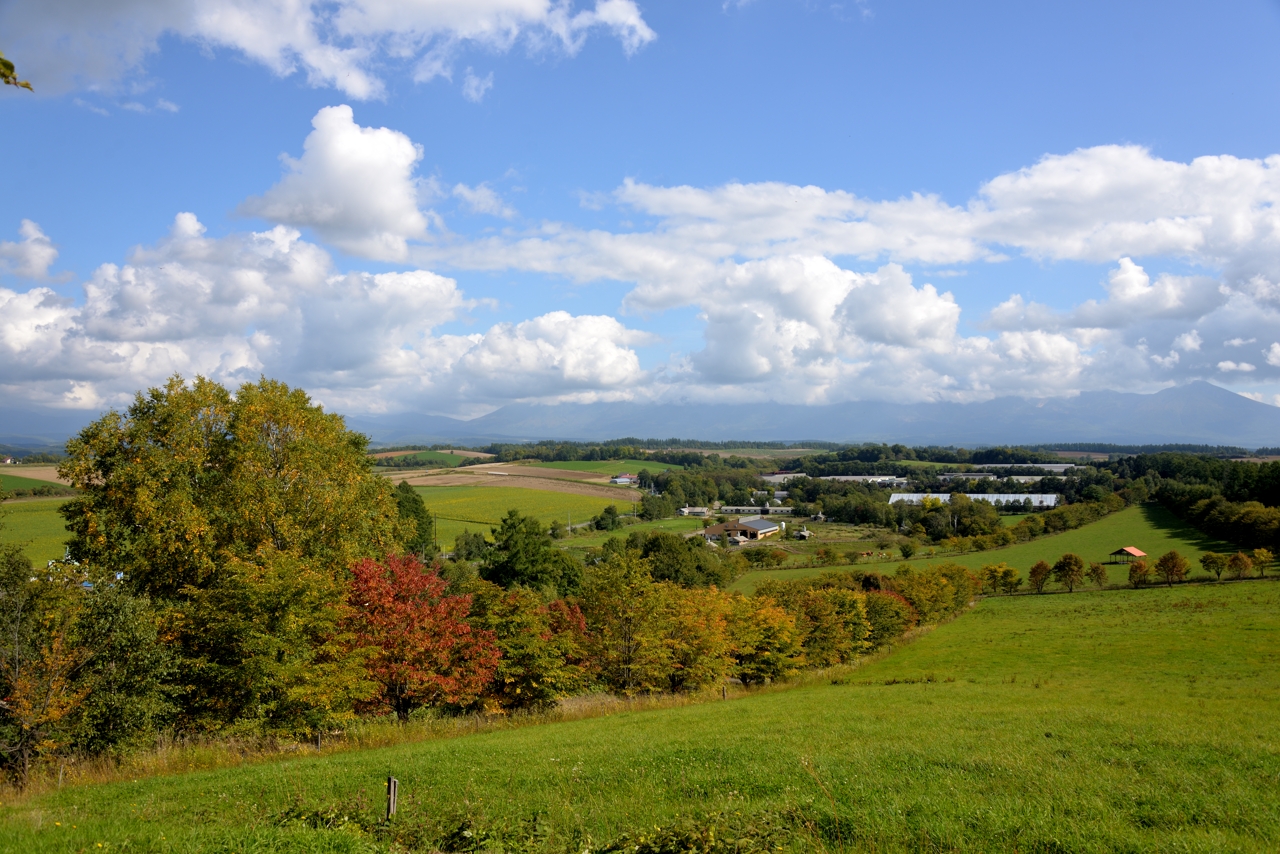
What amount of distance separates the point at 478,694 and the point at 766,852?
19.3m

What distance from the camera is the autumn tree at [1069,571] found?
73.0 metres

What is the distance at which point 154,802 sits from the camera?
10.8 meters

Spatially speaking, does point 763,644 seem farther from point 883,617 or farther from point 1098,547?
point 1098,547

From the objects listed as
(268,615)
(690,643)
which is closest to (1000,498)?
(690,643)

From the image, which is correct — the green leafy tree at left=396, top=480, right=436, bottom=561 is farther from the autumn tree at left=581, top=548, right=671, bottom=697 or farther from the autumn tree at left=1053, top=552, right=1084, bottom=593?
the autumn tree at left=1053, top=552, right=1084, bottom=593

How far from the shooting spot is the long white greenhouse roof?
14238 centimetres

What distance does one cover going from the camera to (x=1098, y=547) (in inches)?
3605

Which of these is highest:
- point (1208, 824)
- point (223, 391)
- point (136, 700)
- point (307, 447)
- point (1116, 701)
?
point (223, 391)

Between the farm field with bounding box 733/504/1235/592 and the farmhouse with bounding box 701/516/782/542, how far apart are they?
591 inches

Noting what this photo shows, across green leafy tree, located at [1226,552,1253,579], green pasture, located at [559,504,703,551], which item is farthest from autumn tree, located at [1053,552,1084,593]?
green pasture, located at [559,504,703,551]

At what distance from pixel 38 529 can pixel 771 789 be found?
89850 millimetres

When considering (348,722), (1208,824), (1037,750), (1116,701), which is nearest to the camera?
(1208,824)

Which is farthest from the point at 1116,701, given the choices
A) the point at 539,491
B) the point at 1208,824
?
the point at 539,491

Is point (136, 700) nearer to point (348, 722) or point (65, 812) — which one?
point (348, 722)
